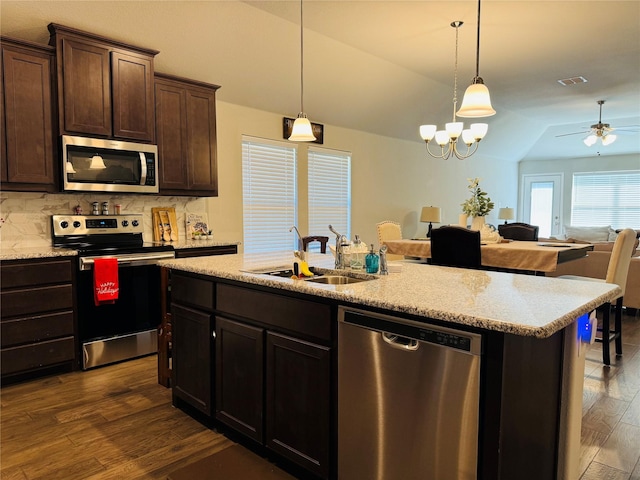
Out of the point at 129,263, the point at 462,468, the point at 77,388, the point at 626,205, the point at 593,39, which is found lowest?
the point at 77,388

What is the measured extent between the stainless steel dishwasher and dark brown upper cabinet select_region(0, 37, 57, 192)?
282 cm

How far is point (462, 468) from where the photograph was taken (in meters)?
1.38

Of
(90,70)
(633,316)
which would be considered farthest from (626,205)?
(90,70)

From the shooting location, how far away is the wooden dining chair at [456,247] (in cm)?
352

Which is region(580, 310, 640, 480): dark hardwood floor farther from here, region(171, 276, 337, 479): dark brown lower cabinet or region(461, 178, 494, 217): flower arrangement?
region(461, 178, 494, 217): flower arrangement

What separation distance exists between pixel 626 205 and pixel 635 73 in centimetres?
482

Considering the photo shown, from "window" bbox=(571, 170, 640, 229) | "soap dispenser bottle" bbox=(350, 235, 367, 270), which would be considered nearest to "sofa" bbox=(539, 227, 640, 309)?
"soap dispenser bottle" bbox=(350, 235, 367, 270)

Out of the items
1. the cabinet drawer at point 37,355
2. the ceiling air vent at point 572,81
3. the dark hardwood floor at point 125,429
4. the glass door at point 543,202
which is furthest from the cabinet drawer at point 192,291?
the glass door at point 543,202

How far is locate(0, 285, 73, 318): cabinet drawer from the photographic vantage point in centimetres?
296

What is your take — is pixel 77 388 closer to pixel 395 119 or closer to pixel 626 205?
pixel 395 119

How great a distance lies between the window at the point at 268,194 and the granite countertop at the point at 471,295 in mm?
2666

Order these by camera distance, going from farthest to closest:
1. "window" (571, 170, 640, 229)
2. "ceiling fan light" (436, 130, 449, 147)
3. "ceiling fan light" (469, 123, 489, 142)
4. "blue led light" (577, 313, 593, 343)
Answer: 1. "window" (571, 170, 640, 229)
2. "ceiling fan light" (436, 130, 449, 147)
3. "ceiling fan light" (469, 123, 489, 142)
4. "blue led light" (577, 313, 593, 343)

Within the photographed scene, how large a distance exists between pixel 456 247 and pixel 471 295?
2026mm

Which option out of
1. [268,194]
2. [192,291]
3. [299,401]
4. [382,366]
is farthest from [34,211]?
[382,366]
